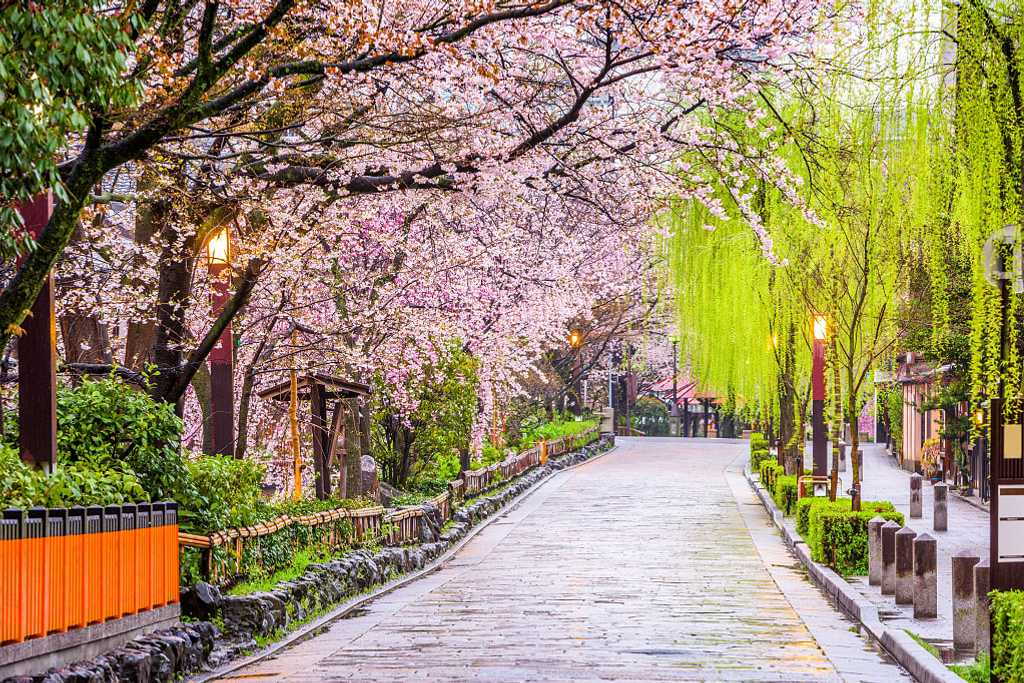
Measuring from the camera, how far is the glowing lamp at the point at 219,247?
47.2 ft

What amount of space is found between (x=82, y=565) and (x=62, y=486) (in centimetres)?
64

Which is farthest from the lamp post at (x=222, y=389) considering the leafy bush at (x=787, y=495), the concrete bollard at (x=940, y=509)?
the concrete bollard at (x=940, y=509)

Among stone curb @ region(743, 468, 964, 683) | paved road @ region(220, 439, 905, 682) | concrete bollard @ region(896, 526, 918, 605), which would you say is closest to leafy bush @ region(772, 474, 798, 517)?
paved road @ region(220, 439, 905, 682)

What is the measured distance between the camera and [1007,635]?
8.48 metres

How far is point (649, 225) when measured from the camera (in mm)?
23188

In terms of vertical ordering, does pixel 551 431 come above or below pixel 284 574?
above

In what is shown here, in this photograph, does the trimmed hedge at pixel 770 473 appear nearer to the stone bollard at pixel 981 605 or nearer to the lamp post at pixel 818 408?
the lamp post at pixel 818 408

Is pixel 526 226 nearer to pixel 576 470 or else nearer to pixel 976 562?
pixel 976 562

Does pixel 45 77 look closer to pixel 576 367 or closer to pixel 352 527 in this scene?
pixel 352 527

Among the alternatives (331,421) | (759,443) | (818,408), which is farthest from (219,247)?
(759,443)

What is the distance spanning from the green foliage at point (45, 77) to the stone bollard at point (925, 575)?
8.92 meters

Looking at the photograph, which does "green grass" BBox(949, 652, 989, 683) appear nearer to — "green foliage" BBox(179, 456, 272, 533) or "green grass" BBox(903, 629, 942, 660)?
"green grass" BBox(903, 629, 942, 660)

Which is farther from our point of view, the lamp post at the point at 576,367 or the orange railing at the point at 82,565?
the lamp post at the point at 576,367

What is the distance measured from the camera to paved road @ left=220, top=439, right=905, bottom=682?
1102 centimetres
